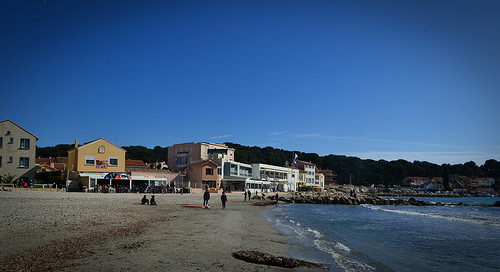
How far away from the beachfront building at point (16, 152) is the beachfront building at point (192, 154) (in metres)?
28.5

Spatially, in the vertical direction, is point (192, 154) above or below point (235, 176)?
above

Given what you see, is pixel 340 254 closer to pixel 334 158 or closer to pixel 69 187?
pixel 69 187

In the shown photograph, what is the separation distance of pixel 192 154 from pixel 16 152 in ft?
106

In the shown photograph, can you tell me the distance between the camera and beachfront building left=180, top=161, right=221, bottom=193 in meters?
59.6

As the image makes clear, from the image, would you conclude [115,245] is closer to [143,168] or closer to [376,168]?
[143,168]

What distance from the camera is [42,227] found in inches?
512

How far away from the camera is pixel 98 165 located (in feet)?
159

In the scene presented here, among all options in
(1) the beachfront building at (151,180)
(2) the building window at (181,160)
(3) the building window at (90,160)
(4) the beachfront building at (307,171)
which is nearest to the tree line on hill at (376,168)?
(4) the beachfront building at (307,171)

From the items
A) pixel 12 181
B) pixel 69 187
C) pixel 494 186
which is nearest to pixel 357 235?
pixel 69 187

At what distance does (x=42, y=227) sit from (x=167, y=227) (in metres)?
5.05

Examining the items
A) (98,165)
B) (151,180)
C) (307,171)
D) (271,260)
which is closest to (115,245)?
(271,260)

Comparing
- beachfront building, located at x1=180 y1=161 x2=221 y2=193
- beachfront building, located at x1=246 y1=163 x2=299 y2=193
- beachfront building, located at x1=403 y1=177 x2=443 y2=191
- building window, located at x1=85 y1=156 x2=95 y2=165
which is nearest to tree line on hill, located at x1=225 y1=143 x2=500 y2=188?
beachfront building, located at x1=403 y1=177 x2=443 y2=191

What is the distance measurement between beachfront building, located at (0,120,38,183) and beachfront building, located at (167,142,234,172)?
28503mm

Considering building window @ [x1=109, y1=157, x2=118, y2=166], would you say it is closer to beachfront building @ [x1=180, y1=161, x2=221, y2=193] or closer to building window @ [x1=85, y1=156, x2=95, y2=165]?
building window @ [x1=85, y1=156, x2=95, y2=165]
